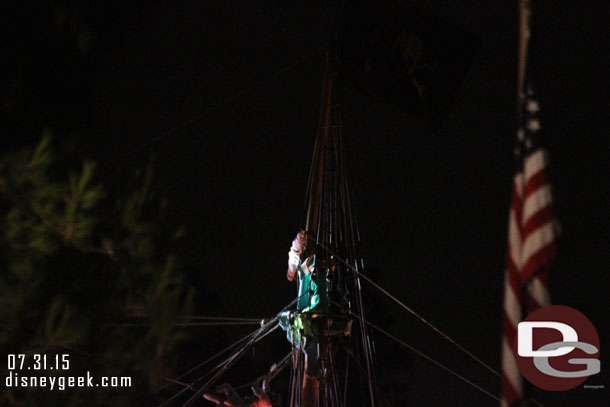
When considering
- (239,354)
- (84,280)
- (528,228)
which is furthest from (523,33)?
(239,354)

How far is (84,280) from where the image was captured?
15.2 feet

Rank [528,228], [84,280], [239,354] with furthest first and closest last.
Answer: [239,354] → [528,228] → [84,280]

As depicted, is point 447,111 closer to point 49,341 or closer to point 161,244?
point 161,244

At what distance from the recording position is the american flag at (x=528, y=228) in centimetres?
588

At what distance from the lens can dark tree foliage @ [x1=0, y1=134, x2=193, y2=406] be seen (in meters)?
4.30

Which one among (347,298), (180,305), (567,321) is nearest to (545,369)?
(567,321)

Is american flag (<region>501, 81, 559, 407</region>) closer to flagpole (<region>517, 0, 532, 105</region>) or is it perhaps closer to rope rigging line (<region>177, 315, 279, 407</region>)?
flagpole (<region>517, 0, 532, 105</region>)

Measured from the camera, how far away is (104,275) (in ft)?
15.4

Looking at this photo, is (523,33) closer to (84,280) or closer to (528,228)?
(528,228)

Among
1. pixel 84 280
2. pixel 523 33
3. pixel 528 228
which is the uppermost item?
pixel 523 33

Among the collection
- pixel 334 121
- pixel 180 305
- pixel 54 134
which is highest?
pixel 334 121

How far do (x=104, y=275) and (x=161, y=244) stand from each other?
0.41 m

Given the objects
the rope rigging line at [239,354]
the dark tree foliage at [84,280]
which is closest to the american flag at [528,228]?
the dark tree foliage at [84,280]

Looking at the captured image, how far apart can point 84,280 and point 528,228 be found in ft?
11.1
